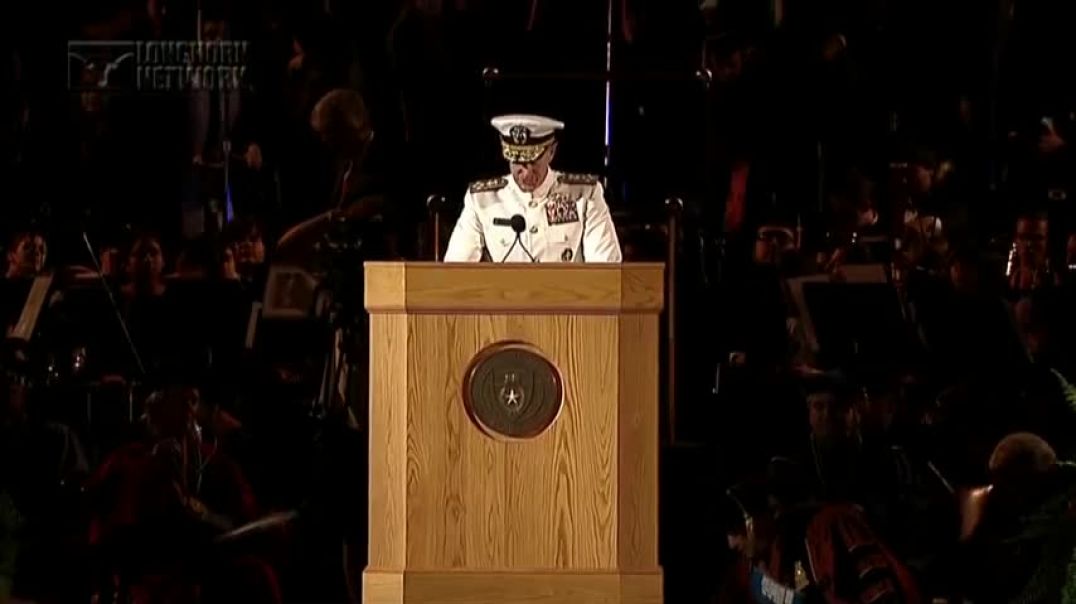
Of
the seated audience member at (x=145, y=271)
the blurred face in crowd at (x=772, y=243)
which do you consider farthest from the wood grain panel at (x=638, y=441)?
the seated audience member at (x=145, y=271)

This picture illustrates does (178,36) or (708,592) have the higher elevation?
(178,36)

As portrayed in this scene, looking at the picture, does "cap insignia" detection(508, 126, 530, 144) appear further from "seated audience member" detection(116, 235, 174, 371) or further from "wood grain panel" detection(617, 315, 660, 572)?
"seated audience member" detection(116, 235, 174, 371)

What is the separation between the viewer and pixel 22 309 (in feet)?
26.9

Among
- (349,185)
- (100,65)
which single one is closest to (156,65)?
(100,65)

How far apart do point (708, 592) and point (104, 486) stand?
256 centimetres

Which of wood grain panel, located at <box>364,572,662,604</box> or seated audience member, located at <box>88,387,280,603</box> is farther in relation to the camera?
seated audience member, located at <box>88,387,280,603</box>

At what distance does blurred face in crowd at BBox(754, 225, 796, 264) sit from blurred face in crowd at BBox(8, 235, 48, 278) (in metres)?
Answer: 3.00

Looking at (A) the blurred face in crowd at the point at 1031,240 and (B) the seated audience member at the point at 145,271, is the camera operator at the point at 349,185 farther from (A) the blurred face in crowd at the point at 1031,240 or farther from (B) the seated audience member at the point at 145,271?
(A) the blurred face in crowd at the point at 1031,240

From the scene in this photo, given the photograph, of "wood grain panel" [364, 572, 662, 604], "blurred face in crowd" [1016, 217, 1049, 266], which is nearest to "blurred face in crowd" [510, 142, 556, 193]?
"wood grain panel" [364, 572, 662, 604]

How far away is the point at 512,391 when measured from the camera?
575 centimetres

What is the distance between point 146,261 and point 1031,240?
3718 mm

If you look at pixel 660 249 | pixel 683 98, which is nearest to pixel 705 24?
pixel 683 98

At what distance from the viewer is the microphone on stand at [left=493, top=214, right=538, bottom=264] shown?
6.46 metres

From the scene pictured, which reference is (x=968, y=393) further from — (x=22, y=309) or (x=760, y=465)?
(x=22, y=309)
